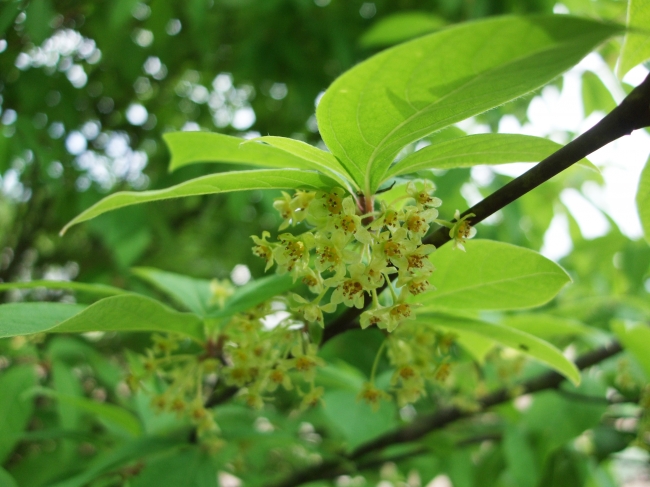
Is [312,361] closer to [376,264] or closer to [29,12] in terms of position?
[376,264]

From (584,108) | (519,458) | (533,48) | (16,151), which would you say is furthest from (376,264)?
(584,108)

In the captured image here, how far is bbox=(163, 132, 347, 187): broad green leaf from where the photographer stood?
2.80 ft

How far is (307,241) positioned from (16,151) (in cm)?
170

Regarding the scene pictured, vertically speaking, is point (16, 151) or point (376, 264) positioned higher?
point (16, 151)

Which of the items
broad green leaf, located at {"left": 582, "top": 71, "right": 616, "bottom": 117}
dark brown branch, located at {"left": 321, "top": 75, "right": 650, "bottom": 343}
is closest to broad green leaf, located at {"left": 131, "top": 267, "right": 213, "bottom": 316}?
dark brown branch, located at {"left": 321, "top": 75, "right": 650, "bottom": 343}

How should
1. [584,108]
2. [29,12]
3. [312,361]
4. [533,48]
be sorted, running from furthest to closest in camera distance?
[584,108] → [29,12] → [312,361] → [533,48]

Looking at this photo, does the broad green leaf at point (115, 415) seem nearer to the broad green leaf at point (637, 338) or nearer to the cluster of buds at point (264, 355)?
the cluster of buds at point (264, 355)

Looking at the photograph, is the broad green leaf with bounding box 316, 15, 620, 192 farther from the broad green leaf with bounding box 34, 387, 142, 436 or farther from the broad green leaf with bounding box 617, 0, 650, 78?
the broad green leaf with bounding box 34, 387, 142, 436

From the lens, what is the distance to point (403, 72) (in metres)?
0.64

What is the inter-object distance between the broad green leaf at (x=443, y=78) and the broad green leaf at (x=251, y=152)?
4cm

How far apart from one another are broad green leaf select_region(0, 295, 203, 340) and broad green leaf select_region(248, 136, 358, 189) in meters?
0.39

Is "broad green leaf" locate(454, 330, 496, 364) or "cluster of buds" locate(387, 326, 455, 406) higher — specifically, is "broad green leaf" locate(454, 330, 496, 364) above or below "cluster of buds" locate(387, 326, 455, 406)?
above

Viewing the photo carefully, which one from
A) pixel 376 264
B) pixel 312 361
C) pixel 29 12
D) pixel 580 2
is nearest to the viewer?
pixel 376 264

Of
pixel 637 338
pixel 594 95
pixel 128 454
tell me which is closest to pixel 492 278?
pixel 637 338
